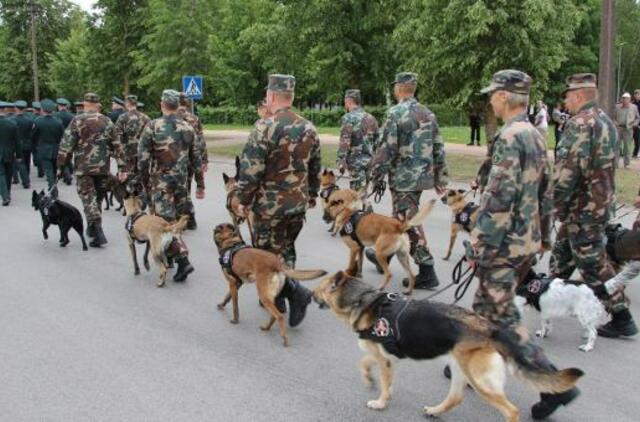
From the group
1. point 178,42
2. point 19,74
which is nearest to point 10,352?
point 178,42

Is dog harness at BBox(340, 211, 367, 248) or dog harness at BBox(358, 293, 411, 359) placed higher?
dog harness at BBox(340, 211, 367, 248)

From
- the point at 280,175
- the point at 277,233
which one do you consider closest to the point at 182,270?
the point at 277,233

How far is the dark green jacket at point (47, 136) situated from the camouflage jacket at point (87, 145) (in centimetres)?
626

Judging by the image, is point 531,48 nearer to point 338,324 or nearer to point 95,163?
point 95,163

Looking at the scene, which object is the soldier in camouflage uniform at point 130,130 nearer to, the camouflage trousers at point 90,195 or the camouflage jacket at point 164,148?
the camouflage trousers at point 90,195

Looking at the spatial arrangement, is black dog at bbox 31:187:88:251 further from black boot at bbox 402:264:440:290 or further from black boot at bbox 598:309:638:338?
black boot at bbox 598:309:638:338

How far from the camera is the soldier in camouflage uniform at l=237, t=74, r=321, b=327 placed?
5895 millimetres

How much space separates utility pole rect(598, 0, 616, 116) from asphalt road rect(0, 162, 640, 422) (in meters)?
8.74

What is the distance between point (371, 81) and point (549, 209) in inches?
669

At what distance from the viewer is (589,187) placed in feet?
18.4

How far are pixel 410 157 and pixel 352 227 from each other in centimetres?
103

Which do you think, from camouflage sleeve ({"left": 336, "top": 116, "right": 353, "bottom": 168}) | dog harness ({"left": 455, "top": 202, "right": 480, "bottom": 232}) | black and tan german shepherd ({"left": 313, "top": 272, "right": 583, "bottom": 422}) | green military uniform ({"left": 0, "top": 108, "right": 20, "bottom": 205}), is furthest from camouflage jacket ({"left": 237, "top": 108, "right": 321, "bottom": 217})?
green military uniform ({"left": 0, "top": 108, "right": 20, "bottom": 205})

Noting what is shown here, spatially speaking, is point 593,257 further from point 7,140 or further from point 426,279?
point 7,140

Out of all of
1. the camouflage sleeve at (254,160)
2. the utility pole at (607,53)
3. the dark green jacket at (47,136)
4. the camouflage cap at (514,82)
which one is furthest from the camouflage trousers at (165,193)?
the utility pole at (607,53)
